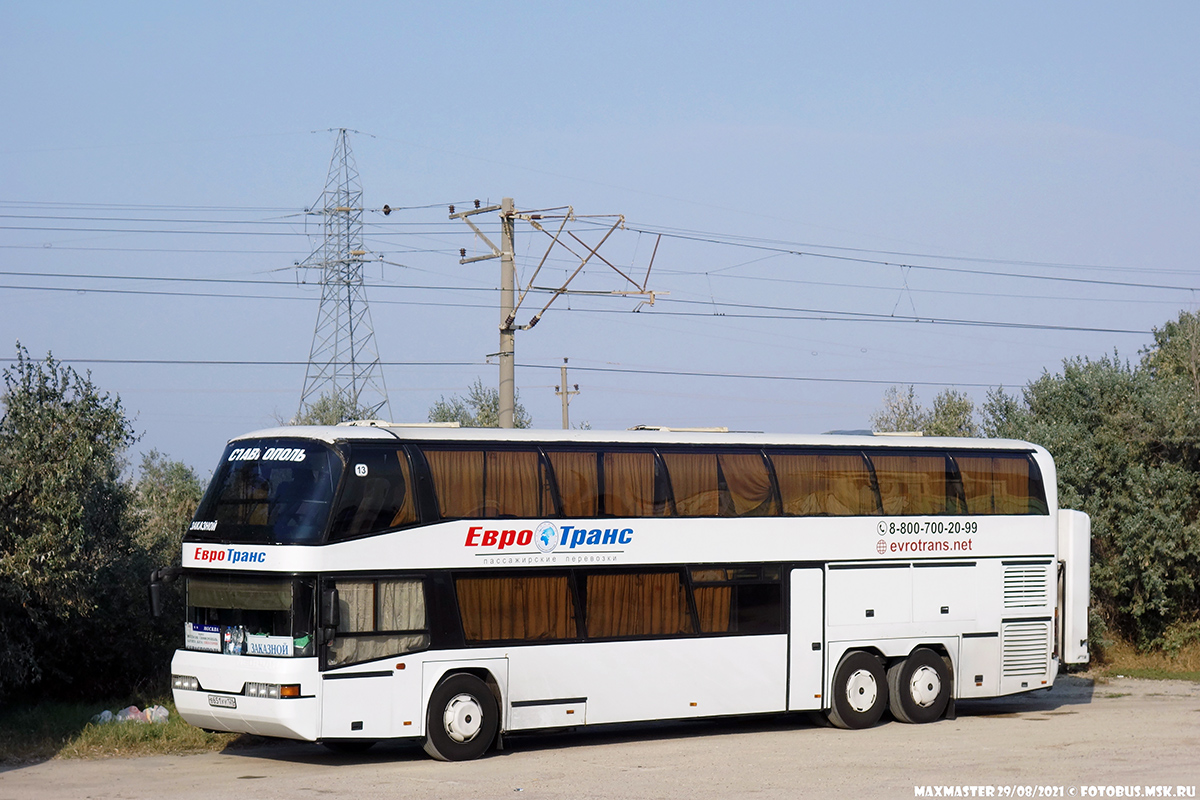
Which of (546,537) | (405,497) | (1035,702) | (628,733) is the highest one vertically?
(405,497)

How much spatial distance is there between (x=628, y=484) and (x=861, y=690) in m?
4.63

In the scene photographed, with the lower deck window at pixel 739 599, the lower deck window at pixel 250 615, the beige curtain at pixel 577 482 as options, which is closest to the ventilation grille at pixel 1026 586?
the lower deck window at pixel 739 599

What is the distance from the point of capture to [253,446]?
50.2 feet

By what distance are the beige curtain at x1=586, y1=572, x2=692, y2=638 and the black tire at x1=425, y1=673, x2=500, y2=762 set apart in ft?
5.42

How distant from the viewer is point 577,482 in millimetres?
16375

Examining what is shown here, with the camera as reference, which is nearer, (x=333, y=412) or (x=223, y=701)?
(x=223, y=701)

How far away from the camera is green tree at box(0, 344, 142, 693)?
16.3 meters

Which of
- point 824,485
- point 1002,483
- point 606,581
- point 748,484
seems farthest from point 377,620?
point 1002,483

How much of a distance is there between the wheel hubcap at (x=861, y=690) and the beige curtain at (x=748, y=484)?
2.68 m

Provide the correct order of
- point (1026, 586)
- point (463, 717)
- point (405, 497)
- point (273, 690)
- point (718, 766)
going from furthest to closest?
point (1026, 586), point (463, 717), point (405, 497), point (718, 766), point (273, 690)

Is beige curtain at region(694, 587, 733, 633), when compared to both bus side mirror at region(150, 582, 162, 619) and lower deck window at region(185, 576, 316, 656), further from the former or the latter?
bus side mirror at region(150, 582, 162, 619)

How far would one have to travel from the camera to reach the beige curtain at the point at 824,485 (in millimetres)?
17844

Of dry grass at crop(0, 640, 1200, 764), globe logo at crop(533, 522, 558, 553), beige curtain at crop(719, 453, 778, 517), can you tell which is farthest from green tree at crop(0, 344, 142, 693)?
beige curtain at crop(719, 453, 778, 517)

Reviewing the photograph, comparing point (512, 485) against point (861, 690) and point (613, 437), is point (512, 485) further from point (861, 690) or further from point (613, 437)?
point (861, 690)
